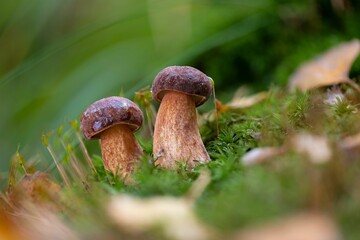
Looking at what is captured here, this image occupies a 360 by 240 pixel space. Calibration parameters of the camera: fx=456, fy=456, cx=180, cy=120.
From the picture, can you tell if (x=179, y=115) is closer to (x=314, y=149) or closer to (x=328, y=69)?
(x=314, y=149)

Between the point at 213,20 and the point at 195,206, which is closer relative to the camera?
the point at 195,206

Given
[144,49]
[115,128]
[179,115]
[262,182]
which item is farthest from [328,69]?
[144,49]

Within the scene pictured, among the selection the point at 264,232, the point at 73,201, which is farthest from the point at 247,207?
the point at 73,201

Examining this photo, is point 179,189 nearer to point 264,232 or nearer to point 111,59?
point 264,232

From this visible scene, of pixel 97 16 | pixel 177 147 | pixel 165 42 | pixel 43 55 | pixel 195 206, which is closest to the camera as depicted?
pixel 195 206

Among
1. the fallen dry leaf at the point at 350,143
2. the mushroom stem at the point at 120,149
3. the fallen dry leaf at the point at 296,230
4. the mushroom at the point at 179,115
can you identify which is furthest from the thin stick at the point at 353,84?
the fallen dry leaf at the point at 296,230

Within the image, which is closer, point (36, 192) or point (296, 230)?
point (296, 230)
